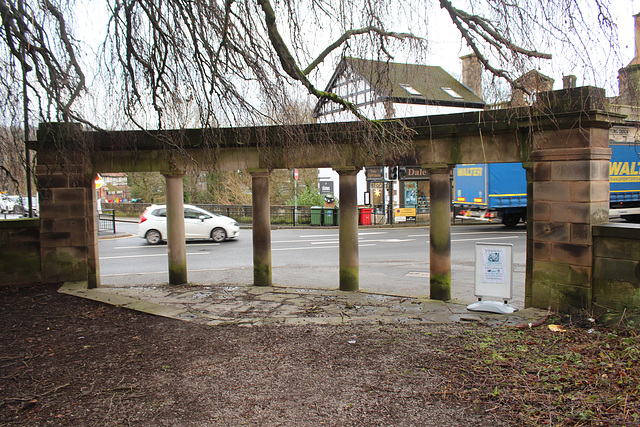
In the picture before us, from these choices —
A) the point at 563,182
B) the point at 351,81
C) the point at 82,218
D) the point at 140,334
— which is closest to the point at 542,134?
the point at 563,182

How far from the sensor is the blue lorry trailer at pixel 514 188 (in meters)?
21.2

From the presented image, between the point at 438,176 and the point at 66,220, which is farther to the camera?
the point at 66,220

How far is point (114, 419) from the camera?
339cm

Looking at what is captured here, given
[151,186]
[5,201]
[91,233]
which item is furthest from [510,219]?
[151,186]

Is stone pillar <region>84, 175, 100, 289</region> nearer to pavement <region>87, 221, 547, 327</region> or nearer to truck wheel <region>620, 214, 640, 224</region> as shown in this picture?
pavement <region>87, 221, 547, 327</region>

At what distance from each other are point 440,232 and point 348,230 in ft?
5.26

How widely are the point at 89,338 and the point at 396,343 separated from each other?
3293mm

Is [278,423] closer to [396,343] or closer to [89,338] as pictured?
[396,343]

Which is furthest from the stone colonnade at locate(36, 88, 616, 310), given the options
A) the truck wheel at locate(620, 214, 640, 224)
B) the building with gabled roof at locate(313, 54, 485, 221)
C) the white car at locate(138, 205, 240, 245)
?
the truck wheel at locate(620, 214, 640, 224)

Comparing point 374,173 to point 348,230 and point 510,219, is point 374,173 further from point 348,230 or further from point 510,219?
point 348,230

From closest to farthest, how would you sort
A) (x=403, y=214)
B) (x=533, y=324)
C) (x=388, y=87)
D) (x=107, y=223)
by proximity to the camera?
(x=533, y=324), (x=388, y=87), (x=403, y=214), (x=107, y=223)

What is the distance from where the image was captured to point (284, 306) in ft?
23.4

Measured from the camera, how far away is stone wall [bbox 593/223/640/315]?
544 centimetres

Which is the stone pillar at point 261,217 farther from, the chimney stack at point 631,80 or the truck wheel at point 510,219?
the truck wheel at point 510,219
